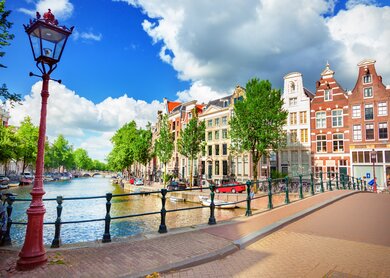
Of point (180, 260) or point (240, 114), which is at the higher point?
point (240, 114)

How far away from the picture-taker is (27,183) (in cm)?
4512

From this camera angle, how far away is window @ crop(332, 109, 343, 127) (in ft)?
98.6

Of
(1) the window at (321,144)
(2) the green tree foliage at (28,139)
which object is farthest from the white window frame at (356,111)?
(2) the green tree foliage at (28,139)

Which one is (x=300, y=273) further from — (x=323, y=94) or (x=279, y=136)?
(x=323, y=94)

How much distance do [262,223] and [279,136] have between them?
20.5 meters

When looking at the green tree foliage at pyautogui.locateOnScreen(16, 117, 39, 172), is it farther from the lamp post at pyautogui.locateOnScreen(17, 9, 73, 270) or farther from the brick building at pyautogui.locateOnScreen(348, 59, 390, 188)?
the brick building at pyautogui.locateOnScreen(348, 59, 390, 188)

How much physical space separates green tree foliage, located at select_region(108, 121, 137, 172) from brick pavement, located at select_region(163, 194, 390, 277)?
50457 millimetres

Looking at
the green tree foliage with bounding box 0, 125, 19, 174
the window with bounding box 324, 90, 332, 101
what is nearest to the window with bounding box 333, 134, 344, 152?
the window with bounding box 324, 90, 332, 101

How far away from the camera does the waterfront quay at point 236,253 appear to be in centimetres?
424

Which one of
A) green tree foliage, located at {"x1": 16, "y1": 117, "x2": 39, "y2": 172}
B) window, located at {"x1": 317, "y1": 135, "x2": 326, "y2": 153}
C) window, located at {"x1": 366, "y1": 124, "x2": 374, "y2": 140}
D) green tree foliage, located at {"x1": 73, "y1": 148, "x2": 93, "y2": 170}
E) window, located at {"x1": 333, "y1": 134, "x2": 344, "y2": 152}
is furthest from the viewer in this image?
green tree foliage, located at {"x1": 73, "y1": 148, "x2": 93, "y2": 170}

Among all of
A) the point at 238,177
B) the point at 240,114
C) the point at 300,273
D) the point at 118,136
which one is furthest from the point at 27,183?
the point at 300,273

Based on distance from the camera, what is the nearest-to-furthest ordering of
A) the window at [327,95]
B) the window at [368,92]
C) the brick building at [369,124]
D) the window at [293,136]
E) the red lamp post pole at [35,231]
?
the red lamp post pole at [35,231]
the brick building at [369,124]
the window at [368,92]
the window at [327,95]
the window at [293,136]

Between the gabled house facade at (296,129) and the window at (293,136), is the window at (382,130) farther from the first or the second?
the window at (293,136)

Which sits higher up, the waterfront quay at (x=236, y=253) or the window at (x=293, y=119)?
the window at (x=293, y=119)
